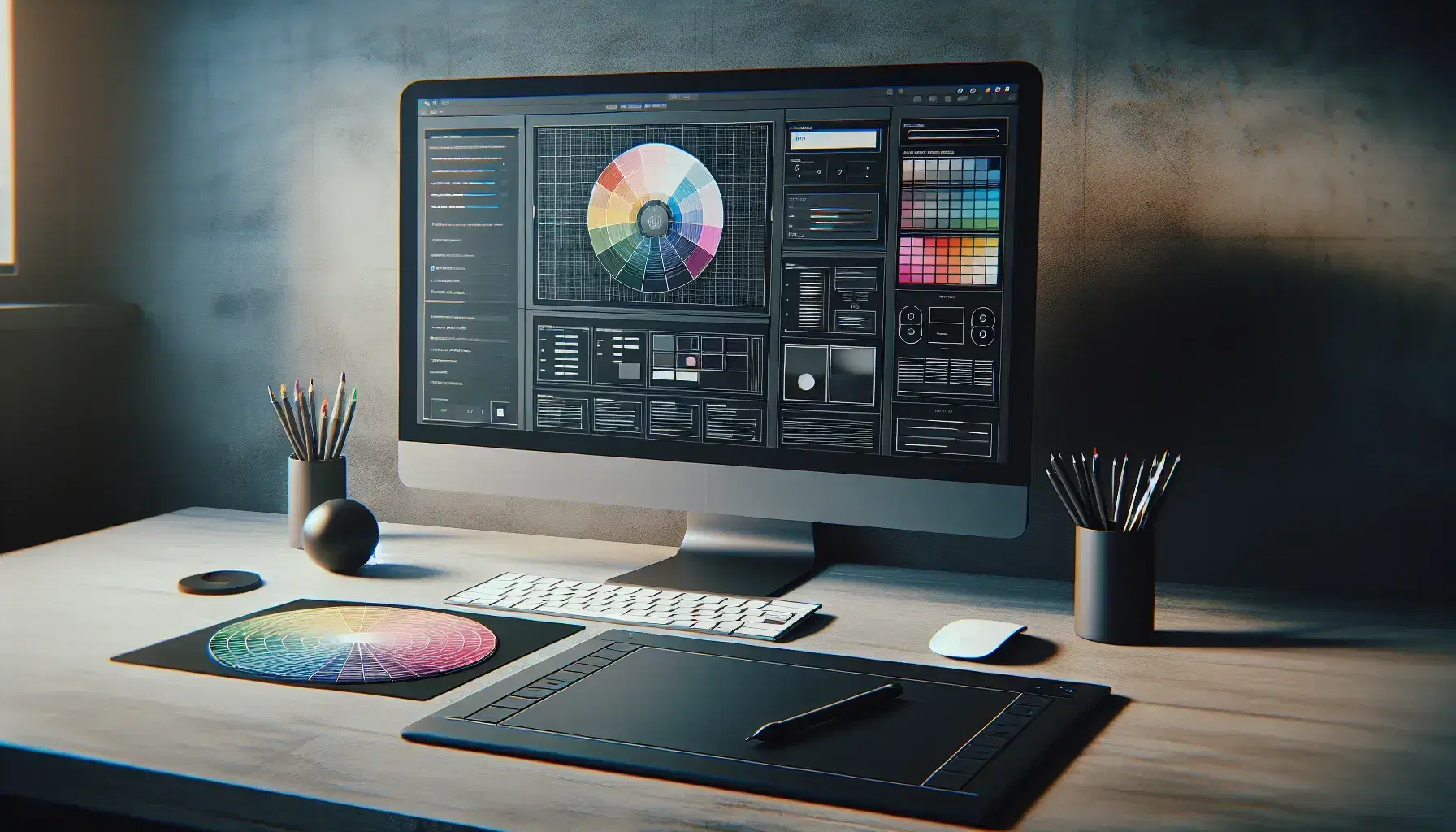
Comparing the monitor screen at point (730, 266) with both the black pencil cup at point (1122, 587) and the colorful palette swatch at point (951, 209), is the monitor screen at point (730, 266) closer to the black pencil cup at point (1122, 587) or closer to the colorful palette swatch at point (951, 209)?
the colorful palette swatch at point (951, 209)

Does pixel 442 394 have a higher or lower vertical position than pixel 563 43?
Answer: lower

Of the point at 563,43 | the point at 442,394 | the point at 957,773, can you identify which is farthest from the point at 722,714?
the point at 563,43

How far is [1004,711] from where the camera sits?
0.92 m

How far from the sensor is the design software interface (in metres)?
1.23

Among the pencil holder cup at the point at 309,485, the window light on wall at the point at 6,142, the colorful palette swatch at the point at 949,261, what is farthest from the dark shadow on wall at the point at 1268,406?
the window light on wall at the point at 6,142

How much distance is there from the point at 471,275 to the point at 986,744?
0.82 m

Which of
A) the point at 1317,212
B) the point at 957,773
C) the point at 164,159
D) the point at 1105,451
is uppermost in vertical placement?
the point at 164,159

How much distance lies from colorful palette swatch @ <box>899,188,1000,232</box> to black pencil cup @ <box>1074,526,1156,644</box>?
32 cm

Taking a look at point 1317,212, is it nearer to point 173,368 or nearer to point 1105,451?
point 1105,451

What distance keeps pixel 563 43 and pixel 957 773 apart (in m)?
1.16

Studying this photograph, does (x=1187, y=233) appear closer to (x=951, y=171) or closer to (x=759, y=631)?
(x=951, y=171)

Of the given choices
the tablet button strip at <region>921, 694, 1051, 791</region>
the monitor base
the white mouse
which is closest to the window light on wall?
the monitor base

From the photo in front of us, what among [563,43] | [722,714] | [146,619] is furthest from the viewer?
[563,43]

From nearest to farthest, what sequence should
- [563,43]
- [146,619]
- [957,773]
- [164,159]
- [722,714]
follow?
[957,773]
[722,714]
[146,619]
[563,43]
[164,159]
